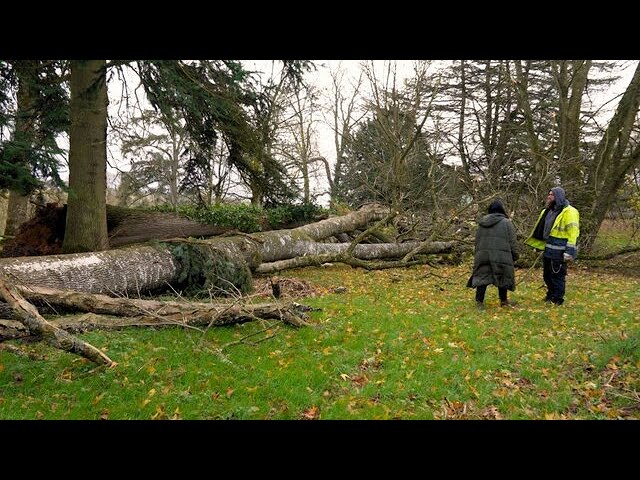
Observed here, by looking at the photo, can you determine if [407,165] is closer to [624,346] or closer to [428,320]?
[428,320]

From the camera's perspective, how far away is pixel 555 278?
27.6 ft

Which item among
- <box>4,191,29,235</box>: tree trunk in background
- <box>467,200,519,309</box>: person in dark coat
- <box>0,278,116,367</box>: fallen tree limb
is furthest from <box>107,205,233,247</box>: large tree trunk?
<box>467,200,519,309</box>: person in dark coat

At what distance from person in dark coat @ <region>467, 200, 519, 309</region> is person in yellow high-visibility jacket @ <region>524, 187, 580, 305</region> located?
2.56 feet

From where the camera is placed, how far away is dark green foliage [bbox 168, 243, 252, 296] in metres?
8.79

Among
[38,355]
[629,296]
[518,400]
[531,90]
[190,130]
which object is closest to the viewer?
[518,400]

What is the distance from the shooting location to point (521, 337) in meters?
6.43

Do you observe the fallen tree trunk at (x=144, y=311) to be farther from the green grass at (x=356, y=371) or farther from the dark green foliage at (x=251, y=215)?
the dark green foliage at (x=251, y=215)

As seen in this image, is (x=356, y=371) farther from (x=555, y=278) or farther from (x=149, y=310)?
(x=555, y=278)

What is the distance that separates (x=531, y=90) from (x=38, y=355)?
23.7 meters

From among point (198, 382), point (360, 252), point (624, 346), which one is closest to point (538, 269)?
point (360, 252)

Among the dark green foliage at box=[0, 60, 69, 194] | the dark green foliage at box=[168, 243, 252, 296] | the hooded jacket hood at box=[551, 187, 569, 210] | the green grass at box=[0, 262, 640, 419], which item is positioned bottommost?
the green grass at box=[0, 262, 640, 419]

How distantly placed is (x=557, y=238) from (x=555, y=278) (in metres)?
0.81

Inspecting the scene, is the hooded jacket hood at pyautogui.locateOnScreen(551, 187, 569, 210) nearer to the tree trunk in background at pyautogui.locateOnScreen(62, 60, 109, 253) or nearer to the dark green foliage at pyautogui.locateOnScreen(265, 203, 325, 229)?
the dark green foliage at pyautogui.locateOnScreen(265, 203, 325, 229)

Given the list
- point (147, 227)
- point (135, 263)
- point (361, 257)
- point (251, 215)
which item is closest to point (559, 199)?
point (361, 257)
